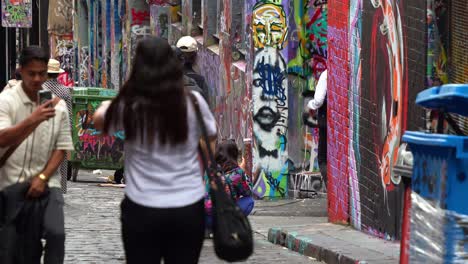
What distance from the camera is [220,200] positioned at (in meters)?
6.37

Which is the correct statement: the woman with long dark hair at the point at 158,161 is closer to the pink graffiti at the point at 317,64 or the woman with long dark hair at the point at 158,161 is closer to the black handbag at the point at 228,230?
the black handbag at the point at 228,230

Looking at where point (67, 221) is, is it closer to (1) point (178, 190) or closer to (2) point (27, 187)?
(2) point (27, 187)

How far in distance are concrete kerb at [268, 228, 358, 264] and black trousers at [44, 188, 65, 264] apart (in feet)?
12.9

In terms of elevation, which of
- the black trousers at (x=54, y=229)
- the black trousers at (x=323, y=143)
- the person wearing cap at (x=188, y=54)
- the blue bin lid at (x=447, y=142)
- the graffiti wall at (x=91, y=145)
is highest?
the person wearing cap at (x=188, y=54)

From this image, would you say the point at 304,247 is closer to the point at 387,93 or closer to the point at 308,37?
the point at 387,93

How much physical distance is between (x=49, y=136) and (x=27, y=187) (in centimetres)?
32

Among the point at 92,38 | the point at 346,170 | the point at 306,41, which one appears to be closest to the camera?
the point at 346,170

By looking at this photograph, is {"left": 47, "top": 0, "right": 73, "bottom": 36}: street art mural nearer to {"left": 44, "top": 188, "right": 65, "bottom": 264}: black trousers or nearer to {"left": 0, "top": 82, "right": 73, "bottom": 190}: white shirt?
{"left": 0, "top": 82, "right": 73, "bottom": 190}: white shirt

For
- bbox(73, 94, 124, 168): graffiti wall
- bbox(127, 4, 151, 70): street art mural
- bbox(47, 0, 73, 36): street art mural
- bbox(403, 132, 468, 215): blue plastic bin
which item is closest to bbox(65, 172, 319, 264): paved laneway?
bbox(73, 94, 124, 168): graffiti wall

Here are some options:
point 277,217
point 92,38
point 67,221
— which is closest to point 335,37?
point 277,217

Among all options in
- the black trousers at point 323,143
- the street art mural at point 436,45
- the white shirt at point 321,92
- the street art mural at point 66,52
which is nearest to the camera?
the street art mural at point 436,45

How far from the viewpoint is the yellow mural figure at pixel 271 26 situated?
57.7 ft

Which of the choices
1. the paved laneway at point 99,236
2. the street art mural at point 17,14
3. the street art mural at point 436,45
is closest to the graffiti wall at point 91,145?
the paved laneway at point 99,236

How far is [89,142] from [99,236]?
8126 mm
